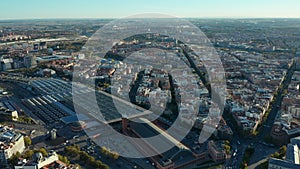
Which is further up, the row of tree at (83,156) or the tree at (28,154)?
the tree at (28,154)

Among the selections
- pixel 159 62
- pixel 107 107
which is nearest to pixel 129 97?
pixel 107 107

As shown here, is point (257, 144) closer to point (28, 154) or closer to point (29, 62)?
point (28, 154)

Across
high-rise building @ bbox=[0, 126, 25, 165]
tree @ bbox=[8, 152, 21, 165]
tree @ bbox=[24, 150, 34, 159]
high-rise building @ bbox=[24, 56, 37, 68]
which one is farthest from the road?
high-rise building @ bbox=[24, 56, 37, 68]

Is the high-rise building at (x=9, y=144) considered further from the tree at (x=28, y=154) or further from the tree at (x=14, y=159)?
the tree at (x=28, y=154)

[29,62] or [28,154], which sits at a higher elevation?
[29,62]

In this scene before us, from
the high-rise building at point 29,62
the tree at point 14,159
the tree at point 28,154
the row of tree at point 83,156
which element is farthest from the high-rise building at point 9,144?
the high-rise building at point 29,62

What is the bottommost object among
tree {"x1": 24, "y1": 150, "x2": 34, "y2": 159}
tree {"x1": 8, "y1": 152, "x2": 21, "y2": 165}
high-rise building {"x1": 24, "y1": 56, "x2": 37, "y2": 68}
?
tree {"x1": 8, "y1": 152, "x2": 21, "y2": 165}

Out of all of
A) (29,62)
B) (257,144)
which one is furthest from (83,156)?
(29,62)

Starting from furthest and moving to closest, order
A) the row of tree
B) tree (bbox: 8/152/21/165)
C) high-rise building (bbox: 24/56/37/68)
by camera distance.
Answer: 1. high-rise building (bbox: 24/56/37/68)
2. tree (bbox: 8/152/21/165)
3. the row of tree

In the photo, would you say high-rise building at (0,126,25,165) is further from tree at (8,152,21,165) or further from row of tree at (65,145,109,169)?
row of tree at (65,145,109,169)

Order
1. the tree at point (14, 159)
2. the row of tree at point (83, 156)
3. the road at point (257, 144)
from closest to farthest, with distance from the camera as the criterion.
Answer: the row of tree at point (83, 156), the tree at point (14, 159), the road at point (257, 144)

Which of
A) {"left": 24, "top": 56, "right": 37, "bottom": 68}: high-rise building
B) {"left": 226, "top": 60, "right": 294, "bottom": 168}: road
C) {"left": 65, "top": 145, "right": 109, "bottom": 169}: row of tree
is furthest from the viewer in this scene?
{"left": 24, "top": 56, "right": 37, "bottom": 68}: high-rise building

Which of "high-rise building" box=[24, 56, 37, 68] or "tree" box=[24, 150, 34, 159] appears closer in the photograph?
"tree" box=[24, 150, 34, 159]
